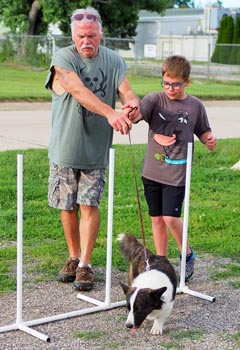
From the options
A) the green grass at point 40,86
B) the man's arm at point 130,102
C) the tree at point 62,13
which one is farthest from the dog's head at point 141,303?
the tree at point 62,13

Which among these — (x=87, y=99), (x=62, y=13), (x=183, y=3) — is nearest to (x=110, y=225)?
(x=87, y=99)

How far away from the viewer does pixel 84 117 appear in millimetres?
4938

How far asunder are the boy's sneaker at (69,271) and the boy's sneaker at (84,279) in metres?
0.11

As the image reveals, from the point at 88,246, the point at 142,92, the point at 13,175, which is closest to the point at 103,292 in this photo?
the point at 88,246

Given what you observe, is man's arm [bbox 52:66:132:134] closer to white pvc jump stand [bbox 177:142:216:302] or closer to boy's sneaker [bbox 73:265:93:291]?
white pvc jump stand [bbox 177:142:216:302]

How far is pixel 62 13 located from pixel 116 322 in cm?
3007

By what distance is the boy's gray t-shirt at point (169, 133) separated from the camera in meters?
5.03

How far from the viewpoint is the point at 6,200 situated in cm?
761

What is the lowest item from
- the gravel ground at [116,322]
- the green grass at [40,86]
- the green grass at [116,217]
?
the green grass at [40,86]

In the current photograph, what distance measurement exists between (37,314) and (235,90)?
22.4 meters

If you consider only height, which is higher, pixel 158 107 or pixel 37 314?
pixel 158 107

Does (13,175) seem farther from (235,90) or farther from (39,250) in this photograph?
(235,90)

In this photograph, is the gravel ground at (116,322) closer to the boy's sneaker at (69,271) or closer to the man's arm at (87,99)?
the boy's sneaker at (69,271)

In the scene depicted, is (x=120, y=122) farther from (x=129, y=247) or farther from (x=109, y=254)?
(x=129, y=247)
